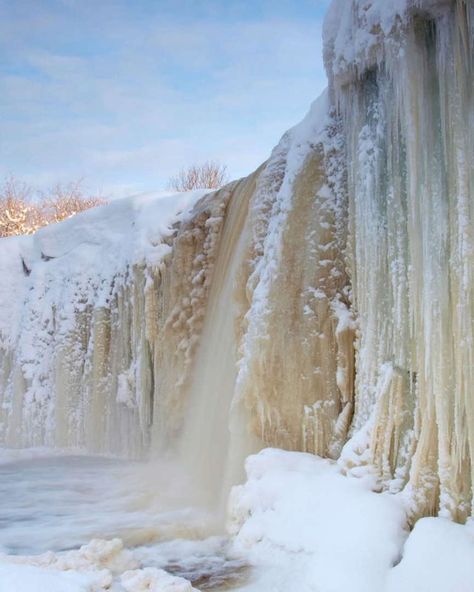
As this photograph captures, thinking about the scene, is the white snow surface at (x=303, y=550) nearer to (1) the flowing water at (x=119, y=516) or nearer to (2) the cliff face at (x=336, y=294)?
(1) the flowing water at (x=119, y=516)

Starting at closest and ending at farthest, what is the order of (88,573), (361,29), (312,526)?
1. (88,573)
2. (312,526)
3. (361,29)

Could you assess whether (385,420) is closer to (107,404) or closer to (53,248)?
(107,404)

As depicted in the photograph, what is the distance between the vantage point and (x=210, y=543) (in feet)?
13.3

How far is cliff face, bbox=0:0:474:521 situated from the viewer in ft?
11.4

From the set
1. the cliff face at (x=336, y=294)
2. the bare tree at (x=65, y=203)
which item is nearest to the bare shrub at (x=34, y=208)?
the bare tree at (x=65, y=203)

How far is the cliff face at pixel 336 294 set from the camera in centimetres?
346

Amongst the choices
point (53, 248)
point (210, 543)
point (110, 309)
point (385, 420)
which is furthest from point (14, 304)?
point (385, 420)

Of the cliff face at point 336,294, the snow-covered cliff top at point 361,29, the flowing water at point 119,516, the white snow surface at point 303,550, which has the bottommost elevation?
the flowing water at point 119,516

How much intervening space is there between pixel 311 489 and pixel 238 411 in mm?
1136

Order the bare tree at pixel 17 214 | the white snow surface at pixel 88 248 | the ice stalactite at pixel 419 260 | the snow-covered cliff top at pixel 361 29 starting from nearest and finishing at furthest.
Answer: the ice stalactite at pixel 419 260 < the snow-covered cliff top at pixel 361 29 < the white snow surface at pixel 88 248 < the bare tree at pixel 17 214

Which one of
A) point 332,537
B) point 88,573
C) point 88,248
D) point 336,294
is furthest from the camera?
point 88,248

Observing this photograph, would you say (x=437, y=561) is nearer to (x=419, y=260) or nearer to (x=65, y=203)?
(x=419, y=260)

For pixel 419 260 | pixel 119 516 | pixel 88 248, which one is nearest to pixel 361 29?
pixel 419 260

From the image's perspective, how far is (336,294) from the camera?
465cm
